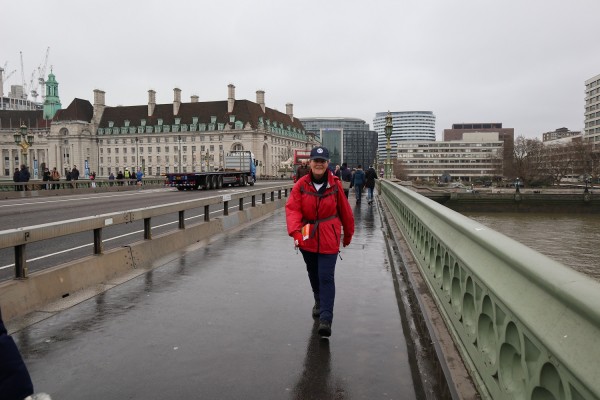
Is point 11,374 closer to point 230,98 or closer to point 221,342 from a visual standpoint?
point 221,342

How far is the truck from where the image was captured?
121 ft

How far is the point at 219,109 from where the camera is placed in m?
143

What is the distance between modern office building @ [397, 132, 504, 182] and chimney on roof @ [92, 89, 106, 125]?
100 metres

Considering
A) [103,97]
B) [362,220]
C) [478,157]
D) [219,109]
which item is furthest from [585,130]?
[362,220]

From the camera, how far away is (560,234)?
141 ft

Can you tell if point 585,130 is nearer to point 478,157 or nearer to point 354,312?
point 478,157

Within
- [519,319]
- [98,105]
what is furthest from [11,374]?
[98,105]

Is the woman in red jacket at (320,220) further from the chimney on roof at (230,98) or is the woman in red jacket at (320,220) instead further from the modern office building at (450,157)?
the modern office building at (450,157)

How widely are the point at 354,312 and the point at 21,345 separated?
134 inches

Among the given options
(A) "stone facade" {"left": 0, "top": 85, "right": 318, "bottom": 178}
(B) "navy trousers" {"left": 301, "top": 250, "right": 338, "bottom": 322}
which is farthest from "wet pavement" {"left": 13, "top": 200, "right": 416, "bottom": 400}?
(A) "stone facade" {"left": 0, "top": 85, "right": 318, "bottom": 178}

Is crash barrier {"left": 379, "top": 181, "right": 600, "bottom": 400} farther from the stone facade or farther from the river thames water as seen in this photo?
the stone facade

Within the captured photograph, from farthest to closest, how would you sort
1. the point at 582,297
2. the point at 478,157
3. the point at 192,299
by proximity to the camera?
the point at 478,157 → the point at 192,299 → the point at 582,297

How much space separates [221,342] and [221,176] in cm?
3705

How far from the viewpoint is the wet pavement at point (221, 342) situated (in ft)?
12.6
